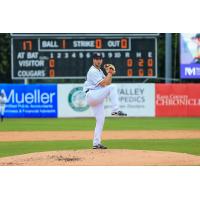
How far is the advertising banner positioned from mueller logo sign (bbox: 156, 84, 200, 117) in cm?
34

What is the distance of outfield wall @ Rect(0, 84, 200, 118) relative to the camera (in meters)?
30.7

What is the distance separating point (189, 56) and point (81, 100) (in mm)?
7472

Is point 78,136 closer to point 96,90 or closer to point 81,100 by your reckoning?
point 96,90

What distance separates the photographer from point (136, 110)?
3073cm

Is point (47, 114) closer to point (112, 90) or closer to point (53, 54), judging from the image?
point (53, 54)

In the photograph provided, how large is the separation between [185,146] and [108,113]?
15.8 meters

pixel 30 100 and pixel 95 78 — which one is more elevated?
pixel 95 78

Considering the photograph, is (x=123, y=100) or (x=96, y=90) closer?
(x=96, y=90)

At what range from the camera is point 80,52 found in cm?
2873

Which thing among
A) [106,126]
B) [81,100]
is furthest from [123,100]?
[106,126]

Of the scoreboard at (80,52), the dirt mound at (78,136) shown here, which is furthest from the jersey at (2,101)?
the dirt mound at (78,136)

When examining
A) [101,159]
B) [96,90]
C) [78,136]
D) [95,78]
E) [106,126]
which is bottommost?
[106,126]

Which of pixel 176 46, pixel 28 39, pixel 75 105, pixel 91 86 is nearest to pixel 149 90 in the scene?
pixel 75 105

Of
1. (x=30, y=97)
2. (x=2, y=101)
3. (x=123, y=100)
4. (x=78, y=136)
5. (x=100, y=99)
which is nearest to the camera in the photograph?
(x=100, y=99)
